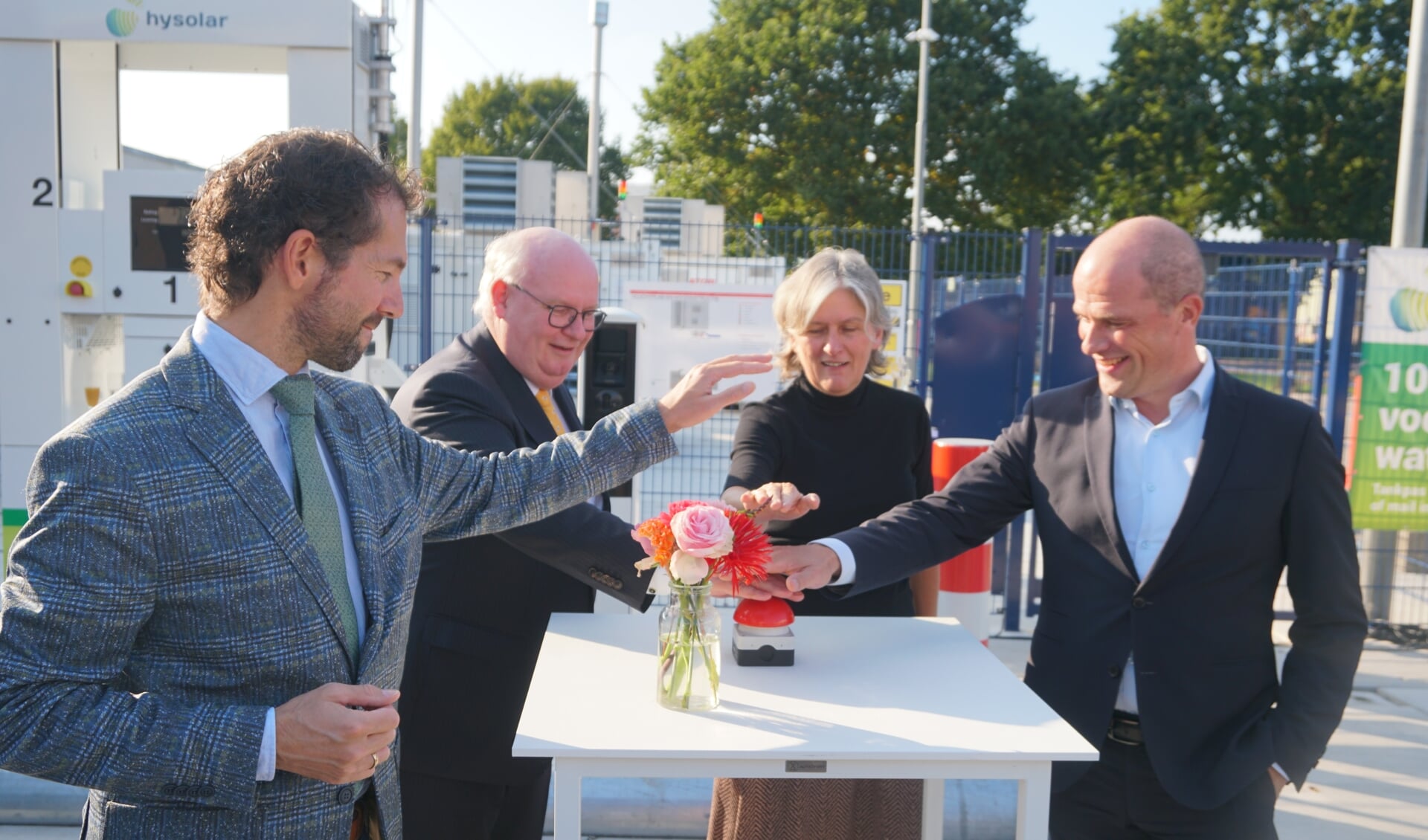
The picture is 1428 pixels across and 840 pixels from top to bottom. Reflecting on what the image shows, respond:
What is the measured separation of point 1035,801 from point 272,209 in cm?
160

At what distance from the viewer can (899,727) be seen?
6.46 feet

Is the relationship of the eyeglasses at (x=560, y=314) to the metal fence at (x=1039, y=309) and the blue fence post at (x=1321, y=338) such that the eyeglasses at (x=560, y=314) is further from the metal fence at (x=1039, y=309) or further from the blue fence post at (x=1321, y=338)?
the blue fence post at (x=1321, y=338)

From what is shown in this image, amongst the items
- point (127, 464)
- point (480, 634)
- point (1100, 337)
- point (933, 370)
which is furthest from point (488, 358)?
point (933, 370)

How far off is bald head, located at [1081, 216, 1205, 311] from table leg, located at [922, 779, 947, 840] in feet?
4.06

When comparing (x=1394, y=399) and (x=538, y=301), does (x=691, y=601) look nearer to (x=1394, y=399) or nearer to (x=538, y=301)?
(x=538, y=301)

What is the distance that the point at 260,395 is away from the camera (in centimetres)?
164

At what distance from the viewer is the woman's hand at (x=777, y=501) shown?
2480 mm

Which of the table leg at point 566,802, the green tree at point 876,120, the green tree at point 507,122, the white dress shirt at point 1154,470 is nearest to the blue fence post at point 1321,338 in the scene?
the white dress shirt at point 1154,470

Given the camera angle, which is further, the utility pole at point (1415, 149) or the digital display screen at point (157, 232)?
the utility pole at point (1415, 149)

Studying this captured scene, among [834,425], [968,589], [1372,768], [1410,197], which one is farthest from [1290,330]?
[834,425]

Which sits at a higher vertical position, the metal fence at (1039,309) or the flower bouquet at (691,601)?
the metal fence at (1039,309)

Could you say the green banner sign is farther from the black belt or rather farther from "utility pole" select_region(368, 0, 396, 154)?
"utility pole" select_region(368, 0, 396, 154)

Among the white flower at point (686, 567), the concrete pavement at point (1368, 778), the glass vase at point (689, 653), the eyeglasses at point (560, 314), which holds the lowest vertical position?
the concrete pavement at point (1368, 778)

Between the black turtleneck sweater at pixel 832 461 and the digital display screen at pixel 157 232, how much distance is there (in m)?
3.09
